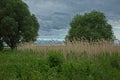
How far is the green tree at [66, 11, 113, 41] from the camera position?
2463 inches

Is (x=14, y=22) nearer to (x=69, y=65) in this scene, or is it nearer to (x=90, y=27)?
(x=90, y=27)

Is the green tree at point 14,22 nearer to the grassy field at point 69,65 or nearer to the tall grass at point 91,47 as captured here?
the grassy field at point 69,65

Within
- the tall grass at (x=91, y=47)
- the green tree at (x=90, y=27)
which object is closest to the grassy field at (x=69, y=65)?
the tall grass at (x=91, y=47)

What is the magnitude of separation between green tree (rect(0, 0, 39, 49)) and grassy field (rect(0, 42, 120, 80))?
14636 millimetres

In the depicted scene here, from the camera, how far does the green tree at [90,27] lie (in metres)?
62.6

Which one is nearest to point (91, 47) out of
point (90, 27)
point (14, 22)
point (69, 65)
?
point (69, 65)

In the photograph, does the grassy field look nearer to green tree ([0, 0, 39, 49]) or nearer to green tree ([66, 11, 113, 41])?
green tree ([0, 0, 39, 49])

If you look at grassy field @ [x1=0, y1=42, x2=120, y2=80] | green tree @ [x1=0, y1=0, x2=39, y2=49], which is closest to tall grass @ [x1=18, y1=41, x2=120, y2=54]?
grassy field @ [x1=0, y1=42, x2=120, y2=80]

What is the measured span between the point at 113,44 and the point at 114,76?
10.7 meters

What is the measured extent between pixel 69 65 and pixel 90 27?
4925cm

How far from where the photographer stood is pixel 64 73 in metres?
13.6

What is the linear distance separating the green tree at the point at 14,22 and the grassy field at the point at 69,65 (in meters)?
14.6

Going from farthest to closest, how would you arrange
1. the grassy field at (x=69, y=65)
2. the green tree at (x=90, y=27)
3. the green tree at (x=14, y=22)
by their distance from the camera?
1. the green tree at (x=90, y=27)
2. the green tree at (x=14, y=22)
3. the grassy field at (x=69, y=65)

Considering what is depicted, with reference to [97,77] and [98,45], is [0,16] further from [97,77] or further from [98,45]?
[97,77]
